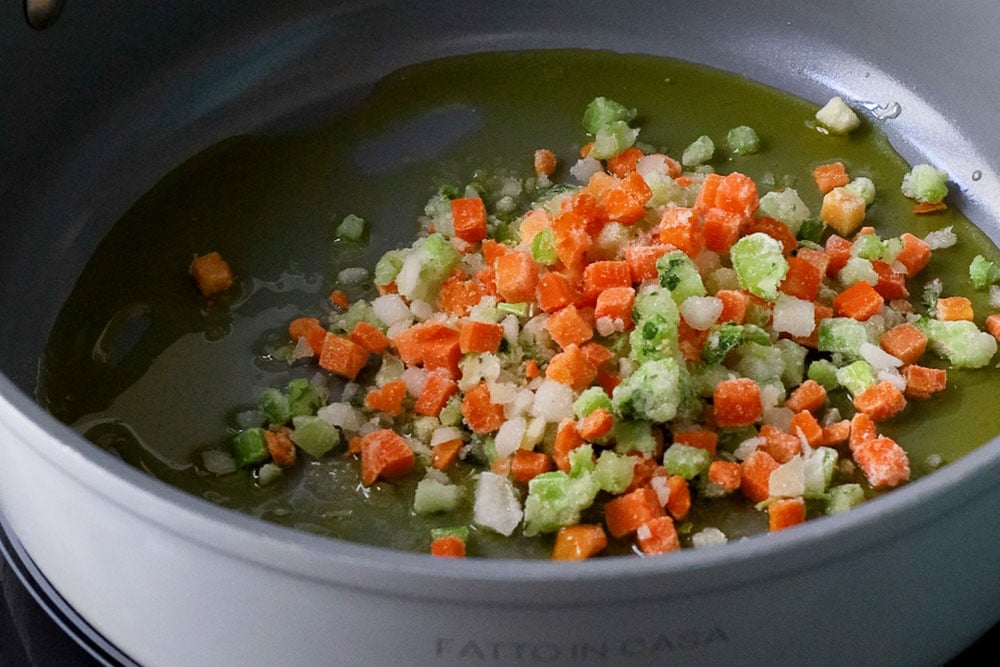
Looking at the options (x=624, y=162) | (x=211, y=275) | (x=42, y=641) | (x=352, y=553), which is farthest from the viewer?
(x=624, y=162)

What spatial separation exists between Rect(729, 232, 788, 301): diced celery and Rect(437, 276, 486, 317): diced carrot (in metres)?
0.28

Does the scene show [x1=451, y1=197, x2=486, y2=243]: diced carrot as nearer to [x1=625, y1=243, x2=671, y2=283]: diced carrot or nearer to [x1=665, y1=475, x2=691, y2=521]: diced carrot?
[x1=625, y1=243, x2=671, y2=283]: diced carrot

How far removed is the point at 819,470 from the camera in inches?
41.9

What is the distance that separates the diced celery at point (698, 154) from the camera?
55.8 inches

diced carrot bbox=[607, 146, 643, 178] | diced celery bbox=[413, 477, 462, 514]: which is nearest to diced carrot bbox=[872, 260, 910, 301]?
diced carrot bbox=[607, 146, 643, 178]

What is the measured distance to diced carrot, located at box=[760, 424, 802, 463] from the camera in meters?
1.08

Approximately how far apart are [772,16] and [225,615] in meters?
1.17

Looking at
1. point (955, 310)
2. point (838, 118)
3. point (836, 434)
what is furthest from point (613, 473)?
point (838, 118)

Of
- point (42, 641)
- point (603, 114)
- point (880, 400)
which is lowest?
point (42, 641)

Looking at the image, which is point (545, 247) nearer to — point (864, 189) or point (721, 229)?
point (721, 229)

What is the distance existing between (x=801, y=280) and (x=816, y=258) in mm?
40

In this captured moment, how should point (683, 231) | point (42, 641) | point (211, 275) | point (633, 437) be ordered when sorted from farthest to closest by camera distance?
point (211, 275) < point (683, 231) < point (633, 437) < point (42, 641)

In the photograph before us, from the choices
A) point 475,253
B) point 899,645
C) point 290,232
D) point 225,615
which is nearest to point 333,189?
point 290,232

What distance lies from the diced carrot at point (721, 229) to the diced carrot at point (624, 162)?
190mm
